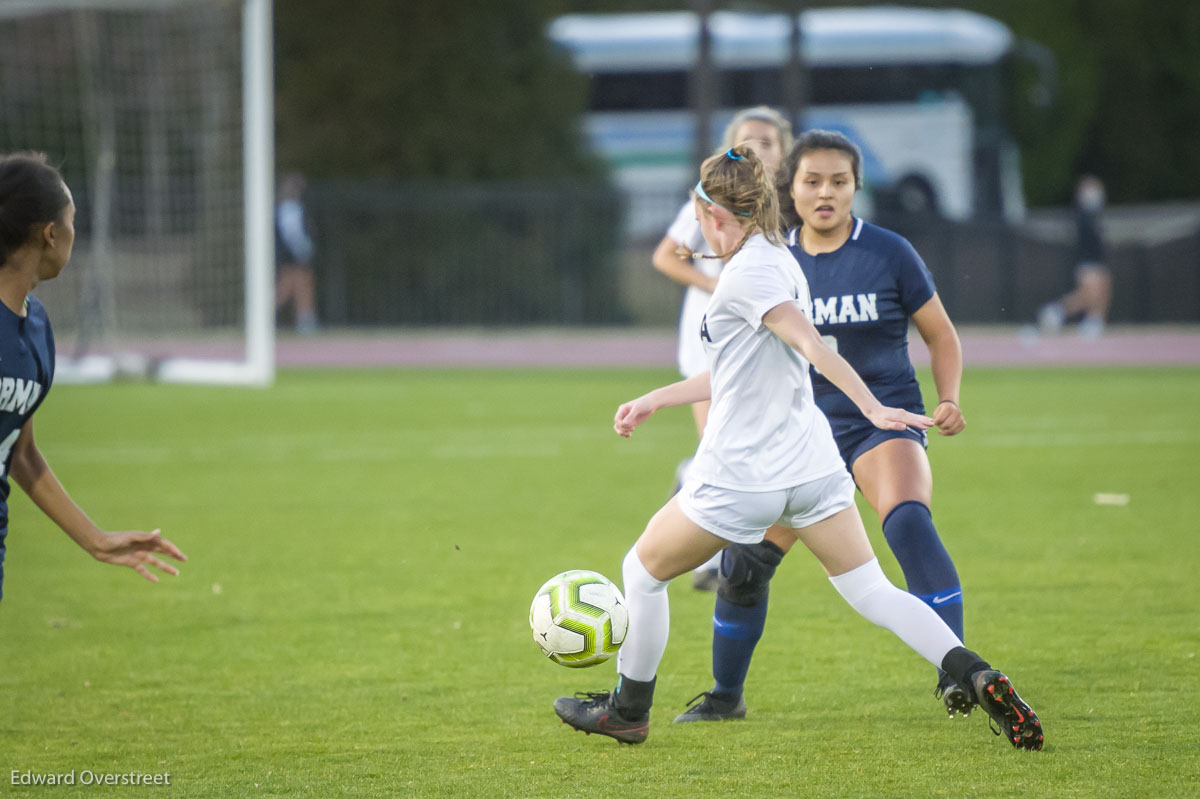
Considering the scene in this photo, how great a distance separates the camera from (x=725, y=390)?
427 centimetres

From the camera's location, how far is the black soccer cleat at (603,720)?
454 centimetres

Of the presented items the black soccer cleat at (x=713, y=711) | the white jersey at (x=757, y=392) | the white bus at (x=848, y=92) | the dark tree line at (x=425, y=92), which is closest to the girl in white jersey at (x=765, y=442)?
the white jersey at (x=757, y=392)

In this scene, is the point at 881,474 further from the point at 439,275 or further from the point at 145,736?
the point at 439,275

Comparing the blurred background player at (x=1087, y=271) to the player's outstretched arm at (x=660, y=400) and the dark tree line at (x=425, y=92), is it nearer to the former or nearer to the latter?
the dark tree line at (x=425, y=92)

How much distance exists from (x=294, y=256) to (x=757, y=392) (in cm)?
2188

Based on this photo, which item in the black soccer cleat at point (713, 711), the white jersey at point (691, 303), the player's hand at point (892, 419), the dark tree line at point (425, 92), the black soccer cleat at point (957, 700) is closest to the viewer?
the player's hand at point (892, 419)

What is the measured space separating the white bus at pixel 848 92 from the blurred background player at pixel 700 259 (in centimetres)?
2153

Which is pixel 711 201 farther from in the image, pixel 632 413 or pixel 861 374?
pixel 861 374

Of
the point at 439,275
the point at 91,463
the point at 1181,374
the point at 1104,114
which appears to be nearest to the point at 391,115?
the point at 439,275

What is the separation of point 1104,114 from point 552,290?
20.8 m

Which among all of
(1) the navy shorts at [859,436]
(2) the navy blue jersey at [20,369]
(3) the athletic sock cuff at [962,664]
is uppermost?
(2) the navy blue jersey at [20,369]

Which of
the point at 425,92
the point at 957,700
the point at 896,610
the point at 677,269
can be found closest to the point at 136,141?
the point at 677,269

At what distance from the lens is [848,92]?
29.9 metres

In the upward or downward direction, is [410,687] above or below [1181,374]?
above
